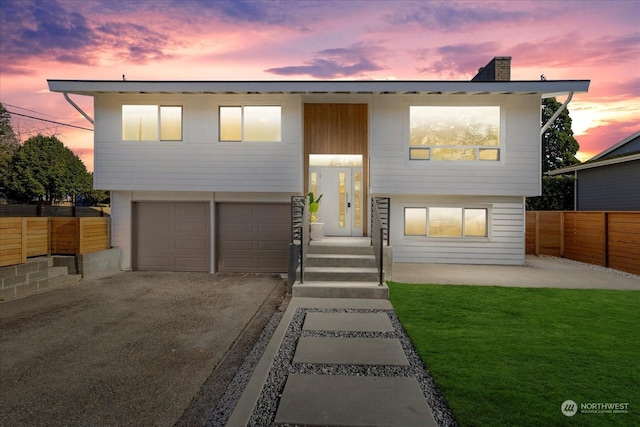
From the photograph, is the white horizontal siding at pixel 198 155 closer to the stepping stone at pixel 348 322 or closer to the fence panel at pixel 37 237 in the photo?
the fence panel at pixel 37 237

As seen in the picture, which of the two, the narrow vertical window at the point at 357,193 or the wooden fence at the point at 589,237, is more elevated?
the narrow vertical window at the point at 357,193

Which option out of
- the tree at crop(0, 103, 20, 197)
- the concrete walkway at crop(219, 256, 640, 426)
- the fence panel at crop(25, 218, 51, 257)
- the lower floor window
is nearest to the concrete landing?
the concrete walkway at crop(219, 256, 640, 426)

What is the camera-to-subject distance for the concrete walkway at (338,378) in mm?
Answer: 2887

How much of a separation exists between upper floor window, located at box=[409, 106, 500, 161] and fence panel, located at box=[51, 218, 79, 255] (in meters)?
10.1

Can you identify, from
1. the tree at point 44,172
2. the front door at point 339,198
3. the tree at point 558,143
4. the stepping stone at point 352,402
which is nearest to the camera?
the stepping stone at point 352,402

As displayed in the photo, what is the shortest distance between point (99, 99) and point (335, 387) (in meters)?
11.3

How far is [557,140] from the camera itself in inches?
1142

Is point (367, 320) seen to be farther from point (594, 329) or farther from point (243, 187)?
point (243, 187)

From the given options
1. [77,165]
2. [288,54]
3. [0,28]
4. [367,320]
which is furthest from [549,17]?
[0,28]

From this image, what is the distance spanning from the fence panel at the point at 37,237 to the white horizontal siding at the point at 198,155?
7.07ft

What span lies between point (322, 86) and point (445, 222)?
5.93 meters

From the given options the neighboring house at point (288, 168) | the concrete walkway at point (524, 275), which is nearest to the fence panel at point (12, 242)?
the neighboring house at point (288, 168)

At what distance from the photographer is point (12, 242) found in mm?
7809

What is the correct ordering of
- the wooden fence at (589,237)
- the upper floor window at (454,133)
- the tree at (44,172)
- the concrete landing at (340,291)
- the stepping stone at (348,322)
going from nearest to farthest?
the stepping stone at (348,322)
the concrete landing at (340,291)
the wooden fence at (589,237)
the upper floor window at (454,133)
the tree at (44,172)
